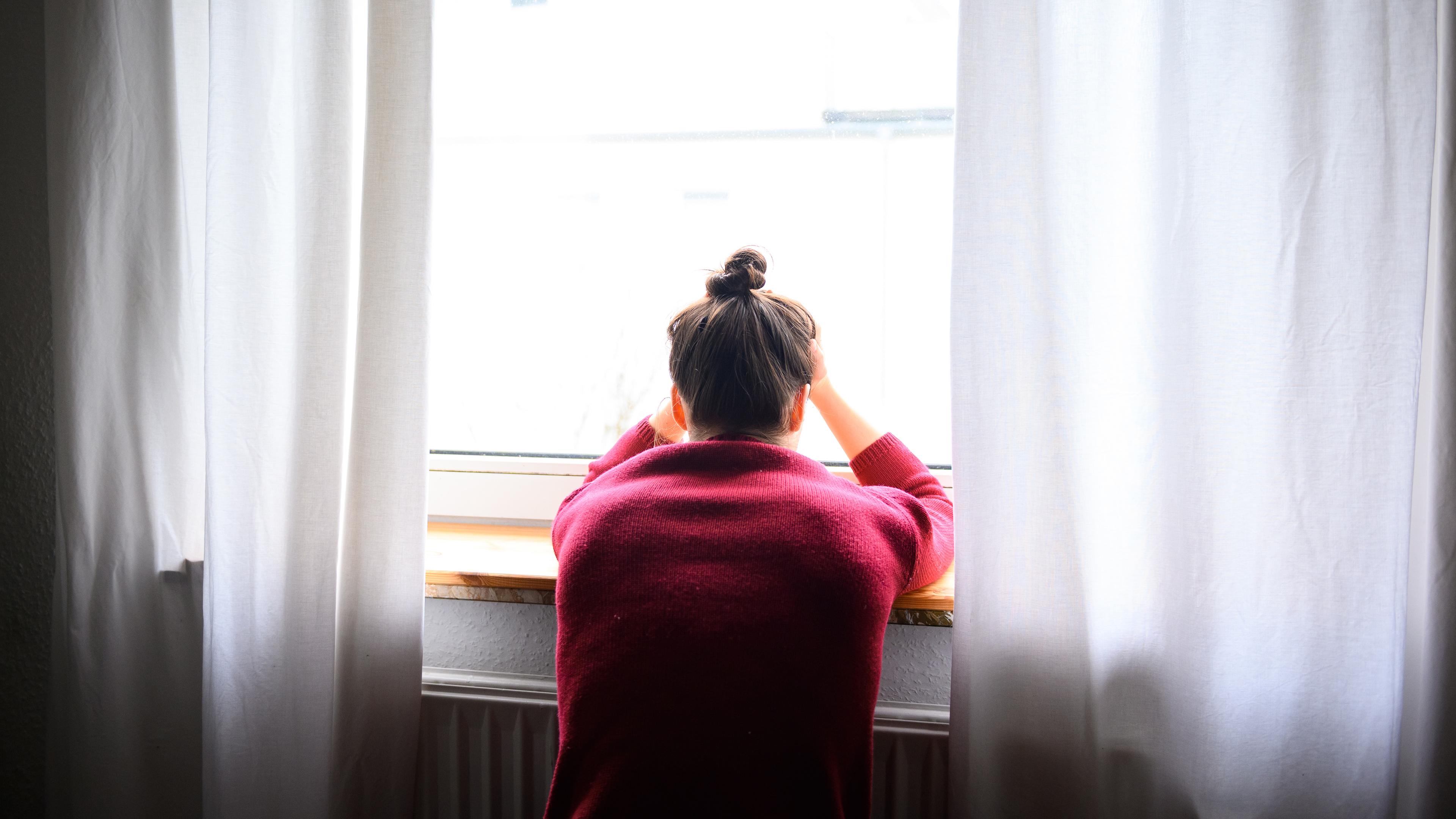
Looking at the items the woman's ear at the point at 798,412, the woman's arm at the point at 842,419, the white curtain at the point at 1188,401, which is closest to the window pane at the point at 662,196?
the woman's arm at the point at 842,419

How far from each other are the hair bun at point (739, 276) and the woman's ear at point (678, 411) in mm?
142

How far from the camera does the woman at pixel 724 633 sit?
0.67 m

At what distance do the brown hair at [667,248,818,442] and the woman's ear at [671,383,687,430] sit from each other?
7cm

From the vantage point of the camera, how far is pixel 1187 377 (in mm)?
792

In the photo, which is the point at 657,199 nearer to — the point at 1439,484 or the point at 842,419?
the point at 842,419

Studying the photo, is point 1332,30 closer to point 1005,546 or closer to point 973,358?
point 973,358

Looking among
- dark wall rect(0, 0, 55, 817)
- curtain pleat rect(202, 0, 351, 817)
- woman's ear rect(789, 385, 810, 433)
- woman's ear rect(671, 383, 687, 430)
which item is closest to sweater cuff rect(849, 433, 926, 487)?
woman's ear rect(789, 385, 810, 433)

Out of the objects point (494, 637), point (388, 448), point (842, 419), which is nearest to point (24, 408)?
point (388, 448)

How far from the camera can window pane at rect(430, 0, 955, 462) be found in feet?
3.78

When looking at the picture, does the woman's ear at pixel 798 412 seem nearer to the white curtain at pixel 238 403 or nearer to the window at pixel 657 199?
the window at pixel 657 199

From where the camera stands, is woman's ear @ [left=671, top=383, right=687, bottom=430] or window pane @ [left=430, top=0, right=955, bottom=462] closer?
woman's ear @ [left=671, top=383, right=687, bottom=430]

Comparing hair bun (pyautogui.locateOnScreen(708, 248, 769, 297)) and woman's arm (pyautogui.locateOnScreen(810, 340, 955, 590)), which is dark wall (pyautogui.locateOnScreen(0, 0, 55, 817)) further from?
woman's arm (pyautogui.locateOnScreen(810, 340, 955, 590))

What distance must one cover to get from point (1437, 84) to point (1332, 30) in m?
0.12

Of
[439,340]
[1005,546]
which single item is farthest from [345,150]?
[1005,546]
